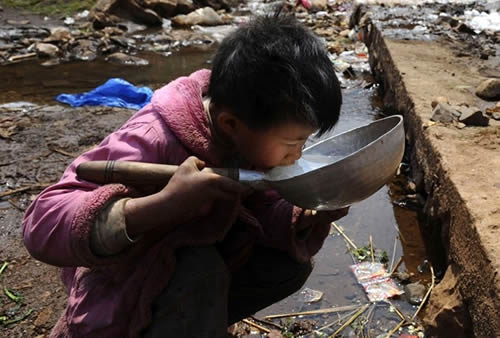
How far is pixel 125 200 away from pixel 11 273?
126 cm

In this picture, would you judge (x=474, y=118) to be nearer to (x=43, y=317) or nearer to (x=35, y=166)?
(x=43, y=317)

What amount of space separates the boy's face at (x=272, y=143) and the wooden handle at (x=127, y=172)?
5.2 inches

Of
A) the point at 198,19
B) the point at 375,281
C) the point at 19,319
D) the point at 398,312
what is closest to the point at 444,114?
the point at 375,281

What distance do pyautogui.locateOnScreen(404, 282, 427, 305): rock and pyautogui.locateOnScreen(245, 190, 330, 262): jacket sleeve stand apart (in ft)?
2.37

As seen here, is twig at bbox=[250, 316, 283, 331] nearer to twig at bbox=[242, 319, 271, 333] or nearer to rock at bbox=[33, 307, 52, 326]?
twig at bbox=[242, 319, 271, 333]

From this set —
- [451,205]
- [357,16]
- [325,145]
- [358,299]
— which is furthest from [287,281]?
[357,16]

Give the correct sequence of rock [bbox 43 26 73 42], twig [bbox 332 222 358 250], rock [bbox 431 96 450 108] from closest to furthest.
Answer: twig [bbox 332 222 358 250], rock [bbox 431 96 450 108], rock [bbox 43 26 73 42]

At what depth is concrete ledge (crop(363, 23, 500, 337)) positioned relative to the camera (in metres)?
1.73

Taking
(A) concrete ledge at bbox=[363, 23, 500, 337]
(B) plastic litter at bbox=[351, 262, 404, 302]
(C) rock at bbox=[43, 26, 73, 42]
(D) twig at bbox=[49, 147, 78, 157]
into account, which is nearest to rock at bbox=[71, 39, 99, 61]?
(C) rock at bbox=[43, 26, 73, 42]

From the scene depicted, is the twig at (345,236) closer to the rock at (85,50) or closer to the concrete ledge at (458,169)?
the concrete ledge at (458,169)

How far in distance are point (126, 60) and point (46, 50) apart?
104cm

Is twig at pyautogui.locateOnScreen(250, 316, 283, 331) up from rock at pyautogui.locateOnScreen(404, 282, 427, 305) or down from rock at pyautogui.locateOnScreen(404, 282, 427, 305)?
down

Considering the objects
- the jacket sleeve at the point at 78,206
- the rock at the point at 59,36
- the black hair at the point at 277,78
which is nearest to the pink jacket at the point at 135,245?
the jacket sleeve at the point at 78,206

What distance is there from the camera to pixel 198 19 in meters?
9.17
